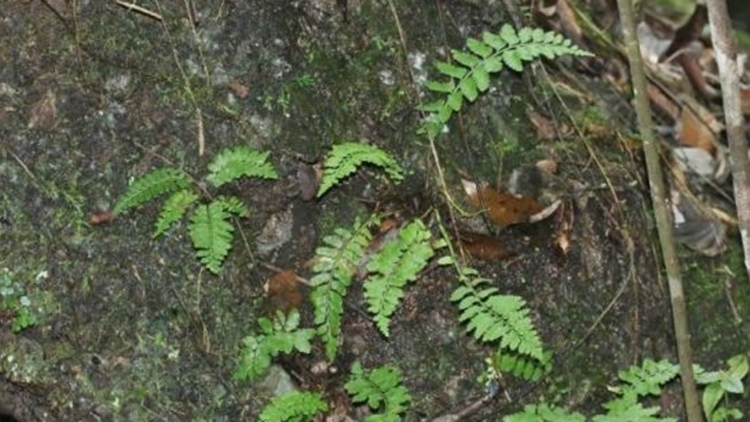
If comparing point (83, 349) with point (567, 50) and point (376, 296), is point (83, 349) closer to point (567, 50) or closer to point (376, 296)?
point (376, 296)

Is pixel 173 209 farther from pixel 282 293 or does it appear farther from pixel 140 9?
pixel 140 9

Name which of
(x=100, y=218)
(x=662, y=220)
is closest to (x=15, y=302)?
(x=100, y=218)

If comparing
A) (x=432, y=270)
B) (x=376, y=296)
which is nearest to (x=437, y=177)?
(x=432, y=270)

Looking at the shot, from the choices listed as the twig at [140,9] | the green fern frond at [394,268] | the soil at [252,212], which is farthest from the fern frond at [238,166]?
the twig at [140,9]

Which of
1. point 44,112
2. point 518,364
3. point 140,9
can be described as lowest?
point 518,364

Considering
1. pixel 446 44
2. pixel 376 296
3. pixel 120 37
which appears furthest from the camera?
pixel 446 44
